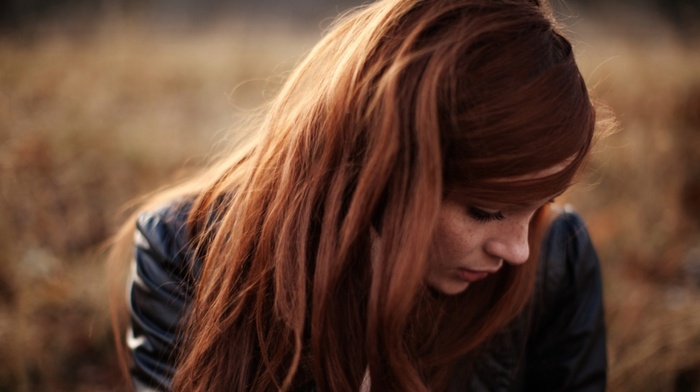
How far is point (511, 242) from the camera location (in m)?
1.08

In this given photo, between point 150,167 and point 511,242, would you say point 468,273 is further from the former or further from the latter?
point 150,167

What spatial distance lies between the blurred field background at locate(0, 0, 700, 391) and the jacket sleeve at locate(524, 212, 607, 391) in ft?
0.69

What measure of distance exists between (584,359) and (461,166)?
939 mm

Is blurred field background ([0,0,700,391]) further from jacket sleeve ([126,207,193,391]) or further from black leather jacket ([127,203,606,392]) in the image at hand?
jacket sleeve ([126,207,193,391])

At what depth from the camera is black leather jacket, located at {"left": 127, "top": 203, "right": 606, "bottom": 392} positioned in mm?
1312

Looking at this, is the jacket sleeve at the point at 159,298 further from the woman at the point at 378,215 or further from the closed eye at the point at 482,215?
the closed eye at the point at 482,215

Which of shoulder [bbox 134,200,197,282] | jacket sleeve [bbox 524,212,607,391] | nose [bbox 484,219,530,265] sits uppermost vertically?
shoulder [bbox 134,200,197,282]

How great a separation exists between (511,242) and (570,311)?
22.5 inches

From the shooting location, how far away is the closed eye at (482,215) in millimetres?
1010

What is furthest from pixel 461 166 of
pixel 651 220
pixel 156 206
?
pixel 651 220

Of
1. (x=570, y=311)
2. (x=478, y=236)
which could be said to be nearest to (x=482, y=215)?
(x=478, y=236)

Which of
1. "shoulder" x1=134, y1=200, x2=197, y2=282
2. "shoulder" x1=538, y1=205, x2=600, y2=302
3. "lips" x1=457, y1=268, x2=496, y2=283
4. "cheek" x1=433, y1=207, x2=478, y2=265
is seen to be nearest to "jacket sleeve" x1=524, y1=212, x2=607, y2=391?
"shoulder" x1=538, y1=205, x2=600, y2=302

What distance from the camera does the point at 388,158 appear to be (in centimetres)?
89

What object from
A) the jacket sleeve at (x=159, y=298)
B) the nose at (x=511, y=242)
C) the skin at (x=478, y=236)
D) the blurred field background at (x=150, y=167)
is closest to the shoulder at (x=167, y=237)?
the jacket sleeve at (x=159, y=298)
